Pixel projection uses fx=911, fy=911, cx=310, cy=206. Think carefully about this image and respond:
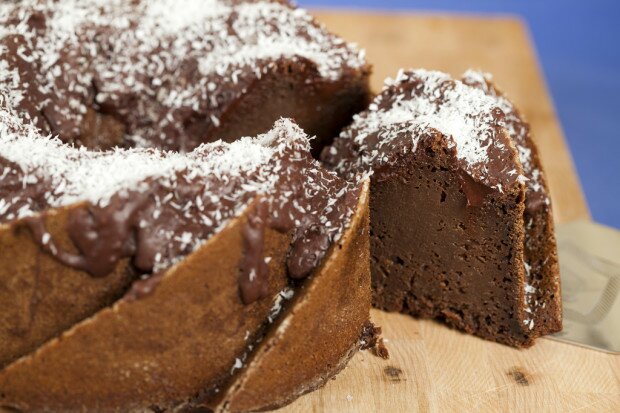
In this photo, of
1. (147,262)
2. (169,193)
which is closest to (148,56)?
(169,193)

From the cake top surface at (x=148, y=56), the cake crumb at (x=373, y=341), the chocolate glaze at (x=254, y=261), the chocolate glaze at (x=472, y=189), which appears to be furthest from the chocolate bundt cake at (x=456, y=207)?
the chocolate glaze at (x=254, y=261)

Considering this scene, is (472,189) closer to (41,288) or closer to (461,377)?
(461,377)

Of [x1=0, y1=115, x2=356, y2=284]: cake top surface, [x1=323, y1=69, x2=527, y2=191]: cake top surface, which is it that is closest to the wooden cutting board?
[x1=0, y1=115, x2=356, y2=284]: cake top surface

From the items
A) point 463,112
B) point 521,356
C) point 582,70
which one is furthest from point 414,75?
point 582,70

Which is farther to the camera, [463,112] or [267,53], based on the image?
[267,53]

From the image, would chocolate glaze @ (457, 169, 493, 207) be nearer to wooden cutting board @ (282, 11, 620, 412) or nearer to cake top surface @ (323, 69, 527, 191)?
cake top surface @ (323, 69, 527, 191)

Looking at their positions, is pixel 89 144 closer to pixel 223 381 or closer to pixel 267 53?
pixel 267 53

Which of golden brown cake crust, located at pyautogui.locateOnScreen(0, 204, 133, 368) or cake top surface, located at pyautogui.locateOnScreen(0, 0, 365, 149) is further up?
cake top surface, located at pyautogui.locateOnScreen(0, 0, 365, 149)
